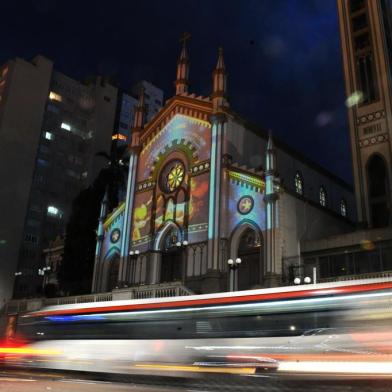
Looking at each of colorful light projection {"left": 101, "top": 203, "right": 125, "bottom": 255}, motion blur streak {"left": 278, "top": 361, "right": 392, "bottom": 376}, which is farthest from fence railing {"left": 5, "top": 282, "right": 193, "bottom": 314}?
motion blur streak {"left": 278, "top": 361, "right": 392, "bottom": 376}

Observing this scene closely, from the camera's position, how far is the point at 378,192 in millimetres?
39875

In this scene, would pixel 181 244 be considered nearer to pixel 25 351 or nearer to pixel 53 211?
pixel 25 351


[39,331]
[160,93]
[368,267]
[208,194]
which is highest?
[160,93]

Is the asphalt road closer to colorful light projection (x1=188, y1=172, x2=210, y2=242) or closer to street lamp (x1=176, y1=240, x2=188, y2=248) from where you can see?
street lamp (x1=176, y1=240, x2=188, y2=248)

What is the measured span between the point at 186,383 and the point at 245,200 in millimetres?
24033

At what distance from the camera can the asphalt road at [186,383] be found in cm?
1088

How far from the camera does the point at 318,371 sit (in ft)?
37.4

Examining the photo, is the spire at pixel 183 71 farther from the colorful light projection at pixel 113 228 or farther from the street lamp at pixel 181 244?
the street lamp at pixel 181 244

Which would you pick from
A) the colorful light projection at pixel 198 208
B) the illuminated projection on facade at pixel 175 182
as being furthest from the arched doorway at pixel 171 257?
the colorful light projection at pixel 198 208

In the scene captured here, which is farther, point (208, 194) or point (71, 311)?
point (208, 194)

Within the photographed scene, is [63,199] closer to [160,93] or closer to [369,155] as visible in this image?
[160,93]

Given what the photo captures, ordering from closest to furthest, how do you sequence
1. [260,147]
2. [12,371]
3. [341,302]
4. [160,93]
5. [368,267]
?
[341,302], [12,371], [368,267], [260,147], [160,93]

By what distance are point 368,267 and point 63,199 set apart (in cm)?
5424

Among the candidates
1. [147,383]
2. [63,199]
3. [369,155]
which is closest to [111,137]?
[63,199]
